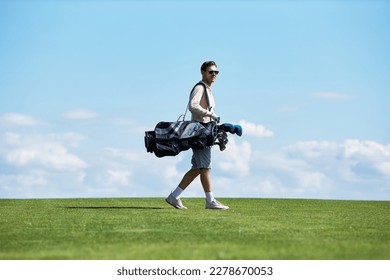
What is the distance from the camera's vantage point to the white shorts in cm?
1289

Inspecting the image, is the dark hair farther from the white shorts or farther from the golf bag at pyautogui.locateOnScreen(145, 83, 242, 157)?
the white shorts

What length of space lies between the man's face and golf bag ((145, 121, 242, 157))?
2.95 ft

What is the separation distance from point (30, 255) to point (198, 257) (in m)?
1.79

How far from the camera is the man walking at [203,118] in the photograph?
12836 mm

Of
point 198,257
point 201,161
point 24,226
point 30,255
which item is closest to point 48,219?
point 24,226

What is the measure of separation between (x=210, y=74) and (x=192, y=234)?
5.32 m

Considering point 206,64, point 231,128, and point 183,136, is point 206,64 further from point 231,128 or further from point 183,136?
point 183,136

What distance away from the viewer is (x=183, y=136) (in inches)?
500

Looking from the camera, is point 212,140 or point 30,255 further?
point 212,140

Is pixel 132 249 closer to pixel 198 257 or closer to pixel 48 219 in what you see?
pixel 198 257

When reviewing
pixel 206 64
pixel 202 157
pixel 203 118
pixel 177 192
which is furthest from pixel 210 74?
pixel 177 192

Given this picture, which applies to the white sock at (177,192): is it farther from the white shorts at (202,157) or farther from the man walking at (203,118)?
the white shorts at (202,157)

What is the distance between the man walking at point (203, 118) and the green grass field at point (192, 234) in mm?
843
